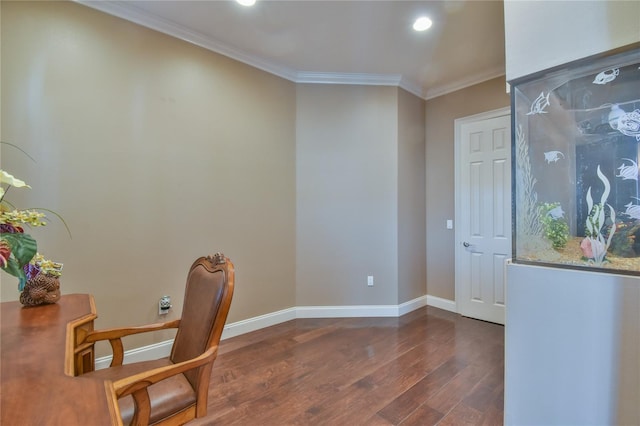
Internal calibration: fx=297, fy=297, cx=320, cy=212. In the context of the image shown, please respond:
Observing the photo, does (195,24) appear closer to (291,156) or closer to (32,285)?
(291,156)

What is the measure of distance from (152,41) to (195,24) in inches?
15.5

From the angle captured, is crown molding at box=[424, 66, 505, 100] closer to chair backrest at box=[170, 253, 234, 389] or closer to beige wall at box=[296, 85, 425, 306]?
beige wall at box=[296, 85, 425, 306]

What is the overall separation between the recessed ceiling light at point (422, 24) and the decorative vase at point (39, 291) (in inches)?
125

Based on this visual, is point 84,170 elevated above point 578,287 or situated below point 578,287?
above

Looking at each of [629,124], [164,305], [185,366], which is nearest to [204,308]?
[185,366]

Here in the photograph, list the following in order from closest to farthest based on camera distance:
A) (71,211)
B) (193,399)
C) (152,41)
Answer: (193,399) → (71,211) → (152,41)

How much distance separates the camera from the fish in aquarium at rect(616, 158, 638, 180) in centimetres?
134

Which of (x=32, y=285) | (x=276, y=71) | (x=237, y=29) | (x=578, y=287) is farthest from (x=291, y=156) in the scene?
(x=578, y=287)

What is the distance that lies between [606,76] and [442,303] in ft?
10.1

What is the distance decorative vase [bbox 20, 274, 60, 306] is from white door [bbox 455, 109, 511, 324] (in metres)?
3.83

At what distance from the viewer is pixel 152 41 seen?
2.54 metres

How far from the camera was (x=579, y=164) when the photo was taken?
1479 mm

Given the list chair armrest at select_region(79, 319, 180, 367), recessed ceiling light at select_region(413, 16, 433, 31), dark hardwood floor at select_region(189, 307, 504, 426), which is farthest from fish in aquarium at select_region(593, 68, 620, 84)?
chair armrest at select_region(79, 319, 180, 367)

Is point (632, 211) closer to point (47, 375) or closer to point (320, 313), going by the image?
point (47, 375)
